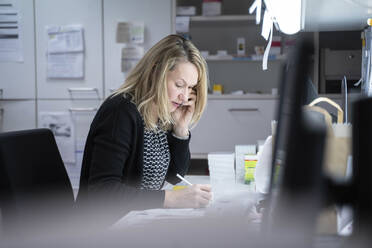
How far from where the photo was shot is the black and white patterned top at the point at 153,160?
141 centimetres

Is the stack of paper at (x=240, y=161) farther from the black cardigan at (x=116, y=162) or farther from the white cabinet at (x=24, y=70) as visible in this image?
the white cabinet at (x=24, y=70)

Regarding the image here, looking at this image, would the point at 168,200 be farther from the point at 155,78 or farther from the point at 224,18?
the point at 224,18

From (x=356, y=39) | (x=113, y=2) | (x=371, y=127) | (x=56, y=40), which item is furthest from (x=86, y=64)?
(x=371, y=127)

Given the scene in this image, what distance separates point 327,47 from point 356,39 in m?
0.19

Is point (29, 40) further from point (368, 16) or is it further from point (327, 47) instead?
point (368, 16)

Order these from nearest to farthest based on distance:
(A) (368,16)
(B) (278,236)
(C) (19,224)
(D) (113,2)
Result: 1. (B) (278,236)
2. (C) (19,224)
3. (A) (368,16)
4. (D) (113,2)

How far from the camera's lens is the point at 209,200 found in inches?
43.6

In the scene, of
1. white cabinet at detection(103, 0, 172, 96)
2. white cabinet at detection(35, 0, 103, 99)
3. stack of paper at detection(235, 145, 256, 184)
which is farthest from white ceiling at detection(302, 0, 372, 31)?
white cabinet at detection(35, 0, 103, 99)

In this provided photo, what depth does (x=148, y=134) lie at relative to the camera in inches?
55.6

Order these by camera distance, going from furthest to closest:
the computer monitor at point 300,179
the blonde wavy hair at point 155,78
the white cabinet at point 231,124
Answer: the white cabinet at point 231,124 < the blonde wavy hair at point 155,78 < the computer monitor at point 300,179

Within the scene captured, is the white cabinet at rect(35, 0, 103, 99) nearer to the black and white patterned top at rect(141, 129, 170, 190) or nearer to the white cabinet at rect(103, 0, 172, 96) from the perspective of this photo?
the white cabinet at rect(103, 0, 172, 96)

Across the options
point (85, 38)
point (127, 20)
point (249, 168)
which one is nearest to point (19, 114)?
point (85, 38)

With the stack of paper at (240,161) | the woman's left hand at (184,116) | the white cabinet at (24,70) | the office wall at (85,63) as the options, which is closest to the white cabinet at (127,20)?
the office wall at (85,63)

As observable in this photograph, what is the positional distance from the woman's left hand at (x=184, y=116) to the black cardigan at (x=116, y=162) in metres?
0.27
